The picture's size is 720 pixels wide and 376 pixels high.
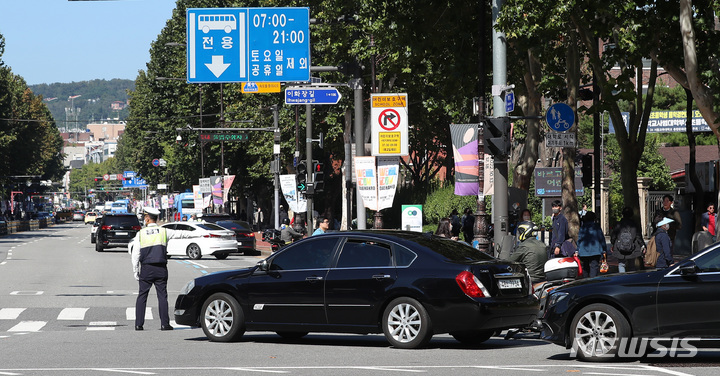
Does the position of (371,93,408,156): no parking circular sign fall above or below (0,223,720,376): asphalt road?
above

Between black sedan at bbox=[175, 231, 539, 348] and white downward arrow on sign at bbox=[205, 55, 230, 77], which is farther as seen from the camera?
white downward arrow on sign at bbox=[205, 55, 230, 77]

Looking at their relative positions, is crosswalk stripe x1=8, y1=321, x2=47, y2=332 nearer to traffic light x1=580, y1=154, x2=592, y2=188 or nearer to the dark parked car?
traffic light x1=580, y1=154, x2=592, y2=188

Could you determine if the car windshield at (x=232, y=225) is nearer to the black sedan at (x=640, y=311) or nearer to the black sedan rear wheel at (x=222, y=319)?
the black sedan rear wheel at (x=222, y=319)

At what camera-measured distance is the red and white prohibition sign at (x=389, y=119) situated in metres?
23.2

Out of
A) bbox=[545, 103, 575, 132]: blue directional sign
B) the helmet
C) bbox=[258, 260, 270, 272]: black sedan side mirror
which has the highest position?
bbox=[545, 103, 575, 132]: blue directional sign

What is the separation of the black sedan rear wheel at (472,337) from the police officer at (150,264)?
15.5ft

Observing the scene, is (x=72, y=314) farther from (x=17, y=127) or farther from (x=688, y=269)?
(x=17, y=127)

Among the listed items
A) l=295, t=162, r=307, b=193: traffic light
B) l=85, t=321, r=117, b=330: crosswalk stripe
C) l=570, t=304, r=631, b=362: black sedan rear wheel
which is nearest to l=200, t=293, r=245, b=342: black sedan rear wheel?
l=85, t=321, r=117, b=330: crosswalk stripe

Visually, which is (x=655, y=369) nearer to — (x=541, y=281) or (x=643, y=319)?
(x=643, y=319)

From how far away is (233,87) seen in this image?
61.7 meters

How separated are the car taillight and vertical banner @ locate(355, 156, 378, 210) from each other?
11464mm

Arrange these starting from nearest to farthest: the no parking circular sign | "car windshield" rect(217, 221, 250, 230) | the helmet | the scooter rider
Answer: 1. the scooter rider
2. the helmet
3. the no parking circular sign
4. "car windshield" rect(217, 221, 250, 230)

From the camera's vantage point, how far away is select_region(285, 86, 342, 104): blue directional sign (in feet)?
90.6

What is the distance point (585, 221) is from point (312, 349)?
30.0 ft
